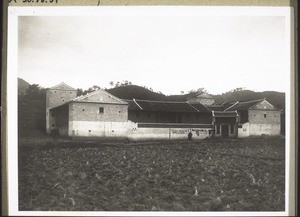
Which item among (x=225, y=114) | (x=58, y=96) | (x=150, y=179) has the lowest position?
(x=150, y=179)

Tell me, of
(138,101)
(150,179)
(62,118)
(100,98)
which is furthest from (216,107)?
(62,118)

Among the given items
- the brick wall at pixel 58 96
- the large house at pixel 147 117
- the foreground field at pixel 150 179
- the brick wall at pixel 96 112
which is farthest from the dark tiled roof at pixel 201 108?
the brick wall at pixel 58 96

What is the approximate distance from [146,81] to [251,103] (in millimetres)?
621

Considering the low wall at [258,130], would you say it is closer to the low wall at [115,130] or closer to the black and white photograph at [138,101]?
the black and white photograph at [138,101]

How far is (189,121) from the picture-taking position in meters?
2.03

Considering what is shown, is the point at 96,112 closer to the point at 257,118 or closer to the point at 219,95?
the point at 219,95

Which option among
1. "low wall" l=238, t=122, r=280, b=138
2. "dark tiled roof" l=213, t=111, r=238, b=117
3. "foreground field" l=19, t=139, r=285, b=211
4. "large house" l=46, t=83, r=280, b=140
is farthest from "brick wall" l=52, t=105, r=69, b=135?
"low wall" l=238, t=122, r=280, b=138

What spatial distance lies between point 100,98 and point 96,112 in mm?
92

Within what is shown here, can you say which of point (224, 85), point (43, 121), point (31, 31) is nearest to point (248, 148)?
point (224, 85)

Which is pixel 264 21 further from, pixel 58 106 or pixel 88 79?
pixel 58 106

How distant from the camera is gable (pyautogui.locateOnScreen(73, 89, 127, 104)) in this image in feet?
6.35

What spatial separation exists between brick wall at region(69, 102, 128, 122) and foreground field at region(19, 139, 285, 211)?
163 mm

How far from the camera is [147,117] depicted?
6.50 ft

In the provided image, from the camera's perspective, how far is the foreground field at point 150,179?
185 cm
